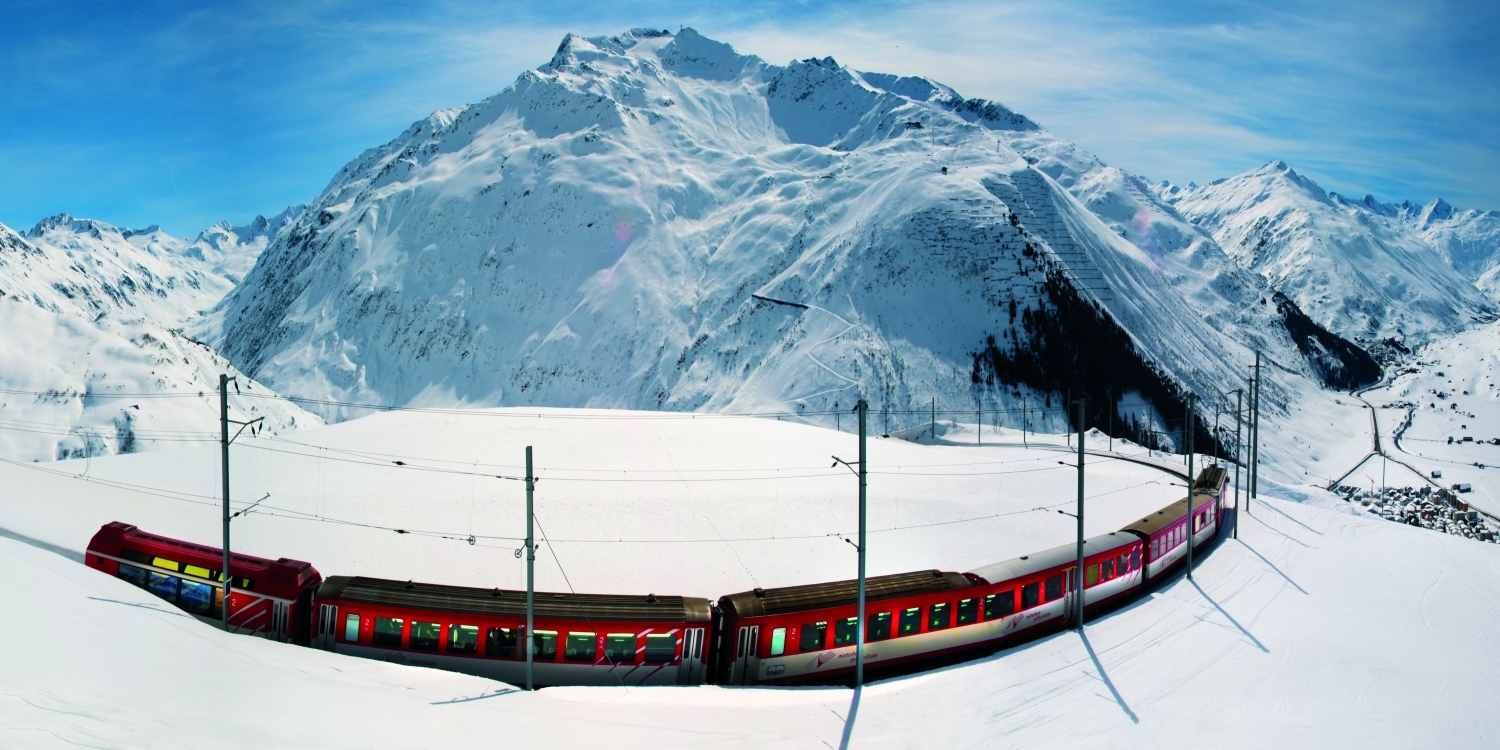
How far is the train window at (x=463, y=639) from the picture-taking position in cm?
2183

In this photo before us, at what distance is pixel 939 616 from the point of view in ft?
79.7

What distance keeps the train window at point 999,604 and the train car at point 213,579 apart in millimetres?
20888

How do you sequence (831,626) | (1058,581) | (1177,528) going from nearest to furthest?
(831,626), (1058,581), (1177,528)

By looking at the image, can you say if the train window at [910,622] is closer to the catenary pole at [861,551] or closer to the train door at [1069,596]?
the catenary pole at [861,551]

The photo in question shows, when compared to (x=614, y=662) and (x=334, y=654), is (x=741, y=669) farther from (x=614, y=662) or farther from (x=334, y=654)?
(x=334, y=654)

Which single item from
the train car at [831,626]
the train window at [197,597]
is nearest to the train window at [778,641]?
the train car at [831,626]

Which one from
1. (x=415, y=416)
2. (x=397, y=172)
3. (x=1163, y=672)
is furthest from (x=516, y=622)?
(x=397, y=172)

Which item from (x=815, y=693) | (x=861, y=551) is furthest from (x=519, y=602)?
(x=861, y=551)

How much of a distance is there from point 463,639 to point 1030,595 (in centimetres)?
Answer: 1792

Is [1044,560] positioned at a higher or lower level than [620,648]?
higher

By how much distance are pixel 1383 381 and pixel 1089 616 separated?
21220 cm

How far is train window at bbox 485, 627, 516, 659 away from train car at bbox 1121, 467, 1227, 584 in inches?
934

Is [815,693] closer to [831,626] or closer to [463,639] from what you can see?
[831,626]

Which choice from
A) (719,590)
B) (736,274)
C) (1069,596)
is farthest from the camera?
(736,274)
